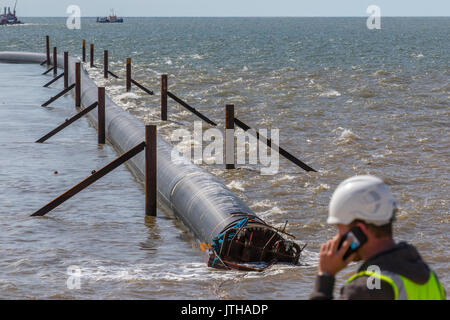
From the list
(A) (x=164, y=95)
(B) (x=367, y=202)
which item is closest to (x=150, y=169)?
(B) (x=367, y=202)

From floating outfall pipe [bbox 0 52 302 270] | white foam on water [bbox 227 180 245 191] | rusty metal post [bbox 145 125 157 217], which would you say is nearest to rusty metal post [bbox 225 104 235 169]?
white foam on water [bbox 227 180 245 191]

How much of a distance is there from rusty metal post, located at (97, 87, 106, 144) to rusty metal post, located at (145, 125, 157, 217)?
803cm

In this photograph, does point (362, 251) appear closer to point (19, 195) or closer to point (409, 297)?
point (409, 297)

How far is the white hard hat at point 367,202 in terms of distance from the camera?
368 centimetres

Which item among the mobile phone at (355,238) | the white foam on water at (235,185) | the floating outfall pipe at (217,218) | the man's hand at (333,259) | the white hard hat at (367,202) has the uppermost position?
the white hard hat at (367,202)

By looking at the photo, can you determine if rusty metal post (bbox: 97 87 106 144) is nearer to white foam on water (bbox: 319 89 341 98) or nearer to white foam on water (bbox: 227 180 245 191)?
white foam on water (bbox: 227 180 245 191)

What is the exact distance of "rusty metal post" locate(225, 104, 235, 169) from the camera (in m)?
18.5

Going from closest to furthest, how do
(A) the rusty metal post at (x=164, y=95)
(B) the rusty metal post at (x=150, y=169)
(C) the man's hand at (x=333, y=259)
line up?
(C) the man's hand at (x=333, y=259) → (B) the rusty metal post at (x=150, y=169) → (A) the rusty metal post at (x=164, y=95)

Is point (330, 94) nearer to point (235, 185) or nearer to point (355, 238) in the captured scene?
point (235, 185)

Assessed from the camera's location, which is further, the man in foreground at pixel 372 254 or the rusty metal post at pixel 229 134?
the rusty metal post at pixel 229 134

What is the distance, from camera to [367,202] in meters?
3.68

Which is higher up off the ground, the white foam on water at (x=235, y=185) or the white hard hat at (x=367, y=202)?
the white hard hat at (x=367, y=202)

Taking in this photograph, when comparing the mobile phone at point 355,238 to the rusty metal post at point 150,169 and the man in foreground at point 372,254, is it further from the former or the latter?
the rusty metal post at point 150,169

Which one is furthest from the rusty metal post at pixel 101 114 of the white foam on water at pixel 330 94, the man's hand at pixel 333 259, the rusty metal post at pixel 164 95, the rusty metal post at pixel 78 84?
the white foam on water at pixel 330 94
